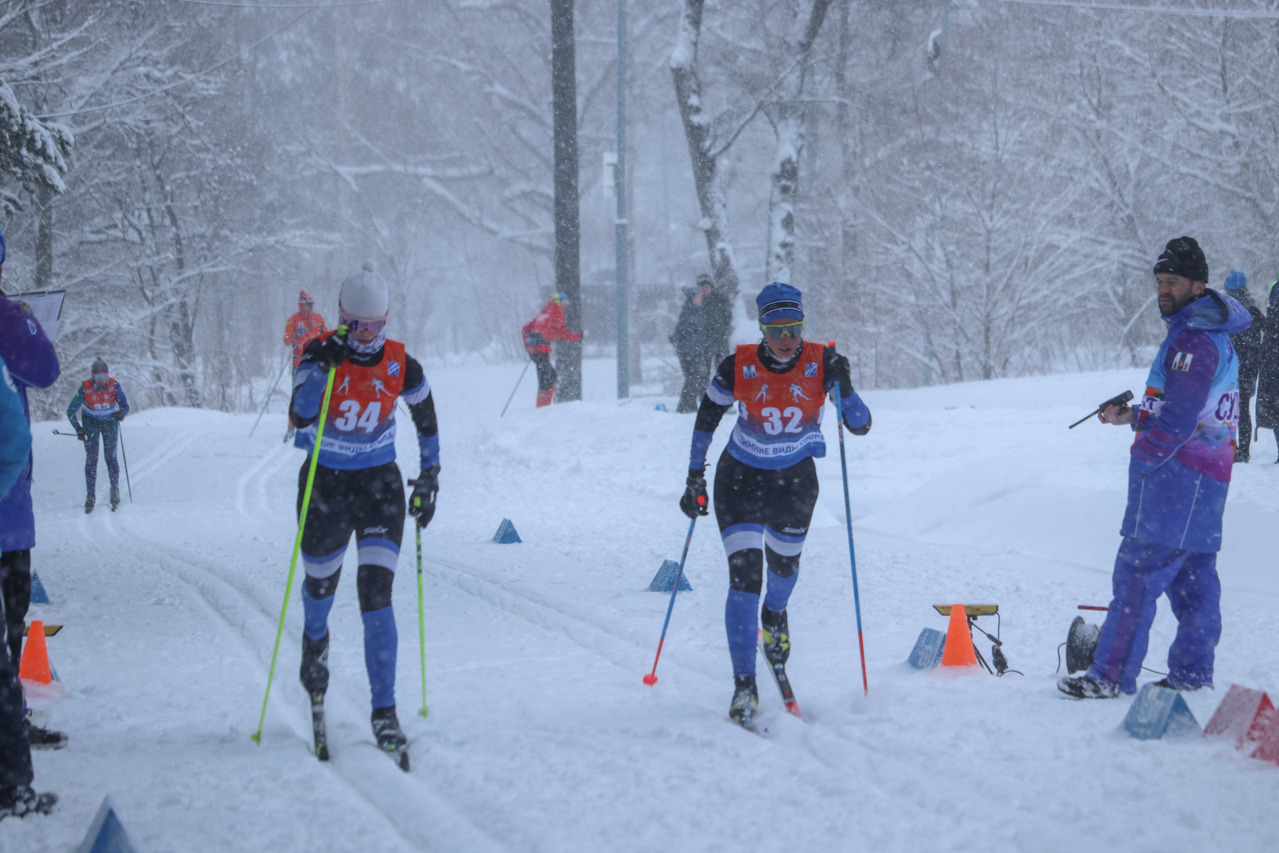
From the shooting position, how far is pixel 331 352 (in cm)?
418

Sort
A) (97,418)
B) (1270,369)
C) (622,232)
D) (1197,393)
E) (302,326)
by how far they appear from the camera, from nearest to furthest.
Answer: (1197,393) → (1270,369) → (97,418) → (302,326) → (622,232)

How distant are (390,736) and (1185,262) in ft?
12.8

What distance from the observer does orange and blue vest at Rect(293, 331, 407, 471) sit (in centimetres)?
433

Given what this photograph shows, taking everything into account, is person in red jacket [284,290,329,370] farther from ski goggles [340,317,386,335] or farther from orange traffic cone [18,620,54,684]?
ski goggles [340,317,386,335]

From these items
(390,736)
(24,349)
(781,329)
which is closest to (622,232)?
(781,329)

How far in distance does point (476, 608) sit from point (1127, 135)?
62.3 ft

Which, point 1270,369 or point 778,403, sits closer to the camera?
point 778,403

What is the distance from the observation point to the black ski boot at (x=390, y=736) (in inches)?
161

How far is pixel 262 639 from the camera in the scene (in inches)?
237

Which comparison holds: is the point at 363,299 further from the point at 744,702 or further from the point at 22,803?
the point at 744,702

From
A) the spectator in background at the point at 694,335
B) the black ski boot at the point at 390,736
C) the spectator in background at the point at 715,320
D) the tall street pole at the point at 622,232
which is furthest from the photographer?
the tall street pole at the point at 622,232

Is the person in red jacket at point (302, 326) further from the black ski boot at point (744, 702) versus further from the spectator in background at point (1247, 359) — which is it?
the black ski boot at point (744, 702)

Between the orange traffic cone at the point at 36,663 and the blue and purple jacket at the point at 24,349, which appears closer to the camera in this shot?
the blue and purple jacket at the point at 24,349

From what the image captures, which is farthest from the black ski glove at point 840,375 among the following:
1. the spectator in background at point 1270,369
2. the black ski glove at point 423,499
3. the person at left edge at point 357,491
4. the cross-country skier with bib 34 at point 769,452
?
the spectator in background at point 1270,369
